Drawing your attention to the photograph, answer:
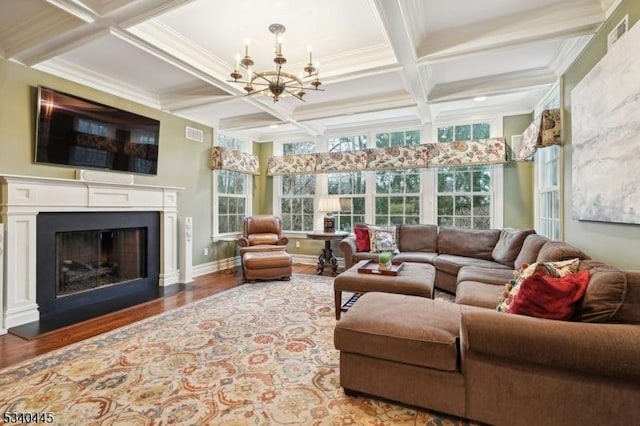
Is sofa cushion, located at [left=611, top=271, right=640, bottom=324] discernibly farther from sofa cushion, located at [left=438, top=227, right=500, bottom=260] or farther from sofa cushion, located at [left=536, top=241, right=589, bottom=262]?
sofa cushion, located at [left=438, top=227, right=500, bottom=260]

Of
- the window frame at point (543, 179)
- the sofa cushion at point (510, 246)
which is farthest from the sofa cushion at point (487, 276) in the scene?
the window frame at point (543, 179)

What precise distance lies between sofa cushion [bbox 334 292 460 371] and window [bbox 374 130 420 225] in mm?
3406

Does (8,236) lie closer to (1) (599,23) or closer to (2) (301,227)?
(2) (301,227)

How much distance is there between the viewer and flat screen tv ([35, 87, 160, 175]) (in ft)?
10.4

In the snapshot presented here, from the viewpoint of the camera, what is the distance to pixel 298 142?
20.5 feet

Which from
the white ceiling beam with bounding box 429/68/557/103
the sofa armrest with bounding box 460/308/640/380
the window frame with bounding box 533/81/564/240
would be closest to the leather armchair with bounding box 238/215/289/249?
the white ceiling beam with bounding box 429/68/557/103

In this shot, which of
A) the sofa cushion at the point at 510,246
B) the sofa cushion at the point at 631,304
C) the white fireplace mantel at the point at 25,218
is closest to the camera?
the sofa cushion at the point at 631,304

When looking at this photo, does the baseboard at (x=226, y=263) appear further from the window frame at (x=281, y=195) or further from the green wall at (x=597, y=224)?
the green wall at (x=597, y=224)

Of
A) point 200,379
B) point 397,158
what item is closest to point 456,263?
point 397,158

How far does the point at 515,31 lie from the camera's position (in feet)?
8.61

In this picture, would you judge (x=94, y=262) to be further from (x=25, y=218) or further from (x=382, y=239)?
(x=382, y=239)

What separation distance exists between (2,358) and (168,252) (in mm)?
2247

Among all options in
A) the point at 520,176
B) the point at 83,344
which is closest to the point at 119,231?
the point at 83,344

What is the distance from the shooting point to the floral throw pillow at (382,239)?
4598 mm
